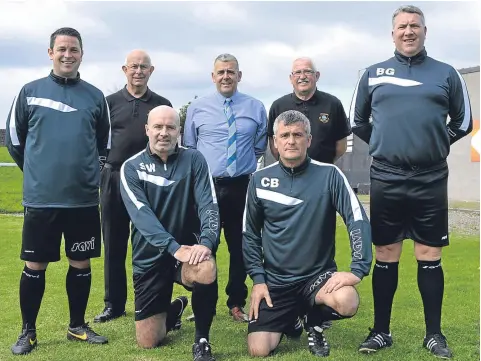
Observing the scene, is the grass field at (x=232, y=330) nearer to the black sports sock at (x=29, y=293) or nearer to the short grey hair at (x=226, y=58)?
the black sports sock at (x=29, y=293)

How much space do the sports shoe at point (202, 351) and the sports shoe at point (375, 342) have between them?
1147 mm

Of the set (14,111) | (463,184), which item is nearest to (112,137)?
(14,111)

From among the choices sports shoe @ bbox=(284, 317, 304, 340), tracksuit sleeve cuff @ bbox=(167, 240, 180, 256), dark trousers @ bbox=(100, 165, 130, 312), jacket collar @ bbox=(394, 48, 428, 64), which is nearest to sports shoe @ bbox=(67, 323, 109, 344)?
dark trousers @ bbox=(100, 165, 130, 312)

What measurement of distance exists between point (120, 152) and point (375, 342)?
2779 mm

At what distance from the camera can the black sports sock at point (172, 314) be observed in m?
4.97

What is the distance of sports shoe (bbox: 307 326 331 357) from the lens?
436 centimetres

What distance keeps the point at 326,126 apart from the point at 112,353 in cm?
260

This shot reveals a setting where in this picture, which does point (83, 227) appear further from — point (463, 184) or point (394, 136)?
point (463, 184)

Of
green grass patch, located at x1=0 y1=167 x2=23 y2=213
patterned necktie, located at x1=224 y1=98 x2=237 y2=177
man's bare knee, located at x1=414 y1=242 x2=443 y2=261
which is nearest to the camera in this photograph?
man's bare knee, located at x1=414 y1=242 x2=443 y2=261

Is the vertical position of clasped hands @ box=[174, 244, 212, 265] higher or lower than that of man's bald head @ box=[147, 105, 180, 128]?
lower

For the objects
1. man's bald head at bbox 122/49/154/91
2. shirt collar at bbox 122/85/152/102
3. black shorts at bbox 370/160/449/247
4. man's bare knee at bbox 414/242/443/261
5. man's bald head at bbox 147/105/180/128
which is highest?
man's bald head at bbox 122/49/154/91

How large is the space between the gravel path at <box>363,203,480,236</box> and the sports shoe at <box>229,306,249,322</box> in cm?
857

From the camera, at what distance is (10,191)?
23844mm

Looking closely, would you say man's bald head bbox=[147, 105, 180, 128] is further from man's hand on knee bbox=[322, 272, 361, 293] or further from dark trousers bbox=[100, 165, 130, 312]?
man's hand on knee bbox=[322, 272, 361, 293]
